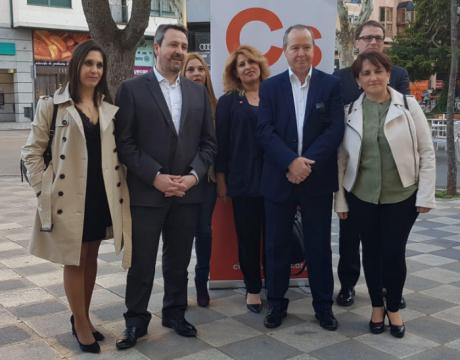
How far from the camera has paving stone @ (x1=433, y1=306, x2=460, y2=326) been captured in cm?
419

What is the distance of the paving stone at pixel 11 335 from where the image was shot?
12.6ft

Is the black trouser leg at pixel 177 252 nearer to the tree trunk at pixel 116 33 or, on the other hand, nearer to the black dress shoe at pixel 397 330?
the black dress shoe at pixel 397 330

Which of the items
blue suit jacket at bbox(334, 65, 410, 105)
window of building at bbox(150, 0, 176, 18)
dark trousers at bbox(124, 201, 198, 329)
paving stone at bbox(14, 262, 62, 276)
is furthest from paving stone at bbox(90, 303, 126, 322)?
window of building at bbox(150, 0, 176, 18)

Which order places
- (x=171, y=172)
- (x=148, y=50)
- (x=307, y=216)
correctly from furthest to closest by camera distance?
1. (x=148, y=50)
2. (x=307, y=216)
3. (x=171, y=172)

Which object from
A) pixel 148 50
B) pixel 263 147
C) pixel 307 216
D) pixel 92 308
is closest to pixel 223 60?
pixel 263 147

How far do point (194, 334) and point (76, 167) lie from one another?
1.35m

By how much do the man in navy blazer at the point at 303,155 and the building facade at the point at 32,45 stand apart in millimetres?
26912

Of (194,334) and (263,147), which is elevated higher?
(263,147)

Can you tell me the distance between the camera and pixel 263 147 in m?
4.00

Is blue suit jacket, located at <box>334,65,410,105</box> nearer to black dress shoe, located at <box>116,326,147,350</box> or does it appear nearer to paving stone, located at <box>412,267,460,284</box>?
paving stone, located at <box>412,267,460,284</box>

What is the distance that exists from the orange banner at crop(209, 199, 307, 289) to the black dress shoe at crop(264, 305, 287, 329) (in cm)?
86

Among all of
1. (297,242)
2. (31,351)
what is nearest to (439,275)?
(297,242)

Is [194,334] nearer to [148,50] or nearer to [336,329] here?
[336,329]

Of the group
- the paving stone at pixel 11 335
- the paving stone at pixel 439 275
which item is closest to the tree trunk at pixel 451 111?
the paving stone at pixel 439 275
